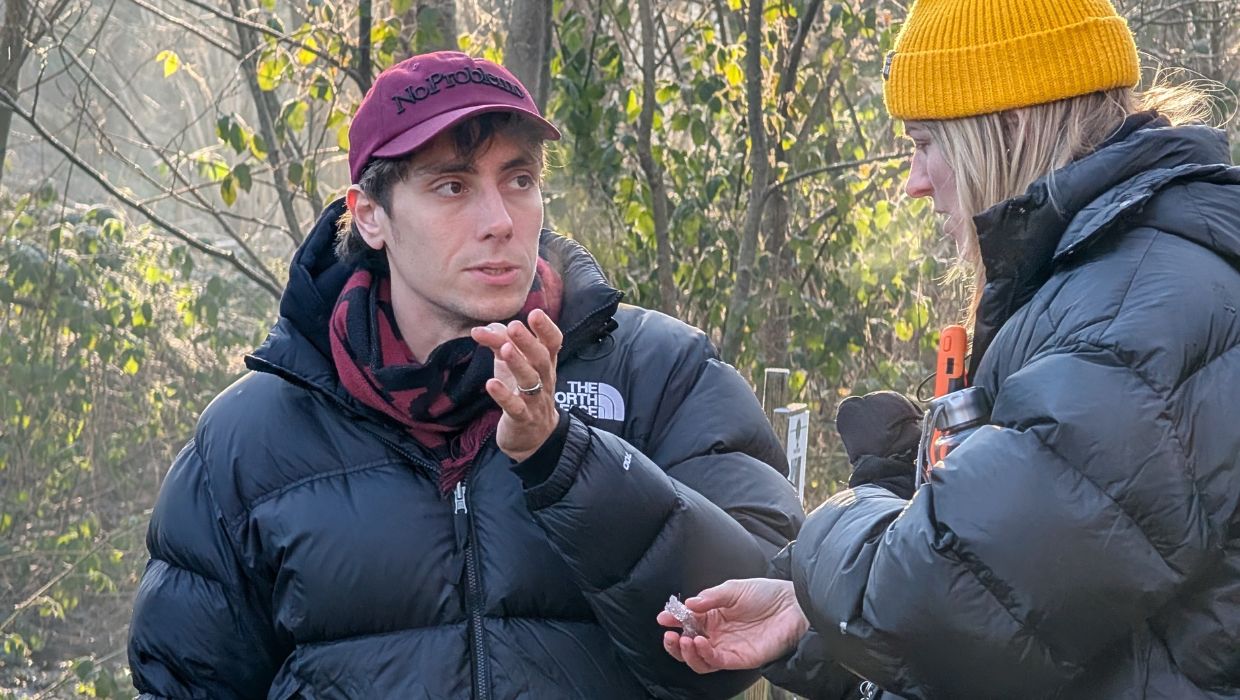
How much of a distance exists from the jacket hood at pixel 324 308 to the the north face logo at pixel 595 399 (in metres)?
0.07

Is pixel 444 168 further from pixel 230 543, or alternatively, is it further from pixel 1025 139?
pixel 1025 139

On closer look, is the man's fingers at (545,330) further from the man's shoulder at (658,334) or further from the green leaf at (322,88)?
the green leaf at (322,88)

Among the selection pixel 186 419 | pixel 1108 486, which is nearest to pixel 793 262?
pixel 1108 486

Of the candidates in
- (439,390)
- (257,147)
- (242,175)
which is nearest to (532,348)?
(439,390)

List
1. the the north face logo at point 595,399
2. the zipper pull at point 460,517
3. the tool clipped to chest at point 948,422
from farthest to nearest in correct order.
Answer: the the north face logo at point 595,399
the zipper pull at point 460,517
the tool clipped to chest at point 948,422

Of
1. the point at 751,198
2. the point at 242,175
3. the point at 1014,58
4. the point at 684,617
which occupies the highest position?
the point at 1014,58

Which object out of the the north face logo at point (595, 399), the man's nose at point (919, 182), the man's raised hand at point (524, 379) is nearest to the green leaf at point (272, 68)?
the the north face logo at point (595, 399)

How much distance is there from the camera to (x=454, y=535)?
240cm

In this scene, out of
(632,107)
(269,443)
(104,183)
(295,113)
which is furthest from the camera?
(632,107)

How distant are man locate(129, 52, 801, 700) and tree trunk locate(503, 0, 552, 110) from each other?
1832 millimetres

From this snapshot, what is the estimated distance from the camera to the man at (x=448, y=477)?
230cm

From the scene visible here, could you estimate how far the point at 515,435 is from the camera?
2.12m

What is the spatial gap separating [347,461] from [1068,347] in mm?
1289

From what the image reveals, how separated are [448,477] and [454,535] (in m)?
0.10
